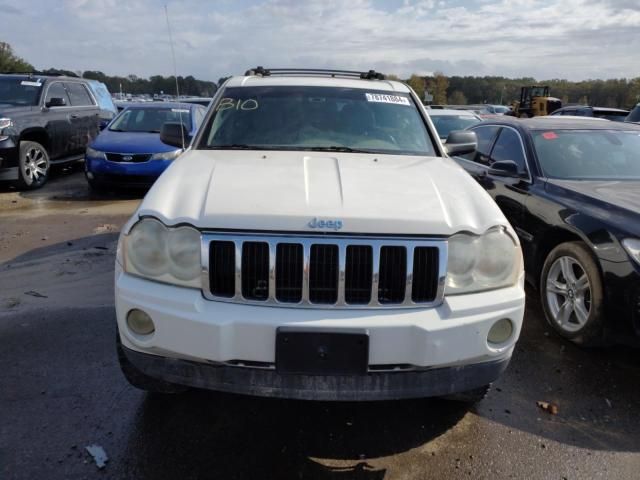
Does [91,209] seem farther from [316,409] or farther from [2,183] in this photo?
[316,409]

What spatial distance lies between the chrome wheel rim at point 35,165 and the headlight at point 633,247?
9324 millimetres

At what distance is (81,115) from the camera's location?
11.0 m

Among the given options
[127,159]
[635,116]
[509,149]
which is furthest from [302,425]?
[635,116]

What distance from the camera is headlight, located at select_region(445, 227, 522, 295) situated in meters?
2.40

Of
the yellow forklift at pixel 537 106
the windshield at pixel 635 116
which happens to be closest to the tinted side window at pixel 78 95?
the windshield at pixel 635 116

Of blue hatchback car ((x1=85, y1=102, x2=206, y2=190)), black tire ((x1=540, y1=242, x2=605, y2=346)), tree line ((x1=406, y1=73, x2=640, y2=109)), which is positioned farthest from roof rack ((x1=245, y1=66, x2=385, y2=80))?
tree line ((x1=406, y1=73, x2=640, y2=109))

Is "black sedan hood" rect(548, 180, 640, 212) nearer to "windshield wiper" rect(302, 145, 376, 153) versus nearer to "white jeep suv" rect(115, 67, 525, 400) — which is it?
"white jeep suv" rect(115, 67, 525, 400)

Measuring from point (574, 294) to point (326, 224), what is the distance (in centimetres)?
239

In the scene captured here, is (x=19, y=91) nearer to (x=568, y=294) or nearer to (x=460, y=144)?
(x=460, y=144)

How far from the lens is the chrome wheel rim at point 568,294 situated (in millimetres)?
3721

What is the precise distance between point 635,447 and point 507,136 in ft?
10.9

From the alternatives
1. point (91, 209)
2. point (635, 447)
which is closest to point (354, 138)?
point (635, 447)

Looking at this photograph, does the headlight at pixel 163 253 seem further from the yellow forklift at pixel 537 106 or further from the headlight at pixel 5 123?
the yellow forklift at pixel 537 106

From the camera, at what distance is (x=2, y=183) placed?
932 centimetres
